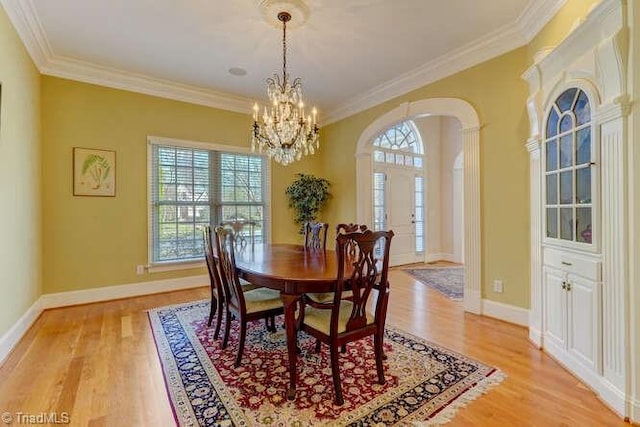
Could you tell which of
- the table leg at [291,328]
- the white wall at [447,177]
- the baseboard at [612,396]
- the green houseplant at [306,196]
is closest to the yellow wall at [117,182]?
the green houseplant at [306,196]

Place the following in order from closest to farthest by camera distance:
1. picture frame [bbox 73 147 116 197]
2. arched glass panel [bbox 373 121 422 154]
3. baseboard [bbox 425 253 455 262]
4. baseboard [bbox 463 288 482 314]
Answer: baseboard [bbox 463 288 482 314] → picture frame [bbox 73 147 116 197] → arched glass panel [bbox 373 121 422 154] → baseboard [bbox 425 253 455 262]

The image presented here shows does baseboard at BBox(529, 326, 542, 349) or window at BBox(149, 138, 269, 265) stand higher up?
window at BBox(149, 138, 269, 265)

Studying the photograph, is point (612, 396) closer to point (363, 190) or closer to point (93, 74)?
point (363, 190)

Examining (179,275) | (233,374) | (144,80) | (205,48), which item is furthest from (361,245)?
(144,80)

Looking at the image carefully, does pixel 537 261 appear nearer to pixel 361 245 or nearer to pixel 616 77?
pixel 616 77

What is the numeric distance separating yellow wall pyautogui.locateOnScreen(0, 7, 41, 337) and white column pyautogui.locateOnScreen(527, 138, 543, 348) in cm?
438

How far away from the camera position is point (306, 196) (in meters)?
5.45

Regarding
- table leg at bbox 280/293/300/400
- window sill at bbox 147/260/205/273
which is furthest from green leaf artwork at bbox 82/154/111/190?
table leg at bbox 280/293/300/400

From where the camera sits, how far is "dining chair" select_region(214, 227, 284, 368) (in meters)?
2.28

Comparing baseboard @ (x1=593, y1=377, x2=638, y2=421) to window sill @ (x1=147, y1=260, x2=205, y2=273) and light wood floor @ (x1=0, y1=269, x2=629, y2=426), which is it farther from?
window sill @ (x1=147, y1=260, x2=205, y2=273)

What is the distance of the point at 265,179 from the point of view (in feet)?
17.7

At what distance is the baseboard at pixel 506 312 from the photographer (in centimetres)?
303

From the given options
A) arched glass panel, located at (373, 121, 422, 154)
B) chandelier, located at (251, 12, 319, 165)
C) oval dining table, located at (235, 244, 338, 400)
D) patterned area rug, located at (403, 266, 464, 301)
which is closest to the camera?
oval dining table, located at (235, 244, 338, 400)

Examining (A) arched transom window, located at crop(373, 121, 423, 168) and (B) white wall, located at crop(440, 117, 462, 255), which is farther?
(B) white wall, located at crop(440, 117, 462, 255)
